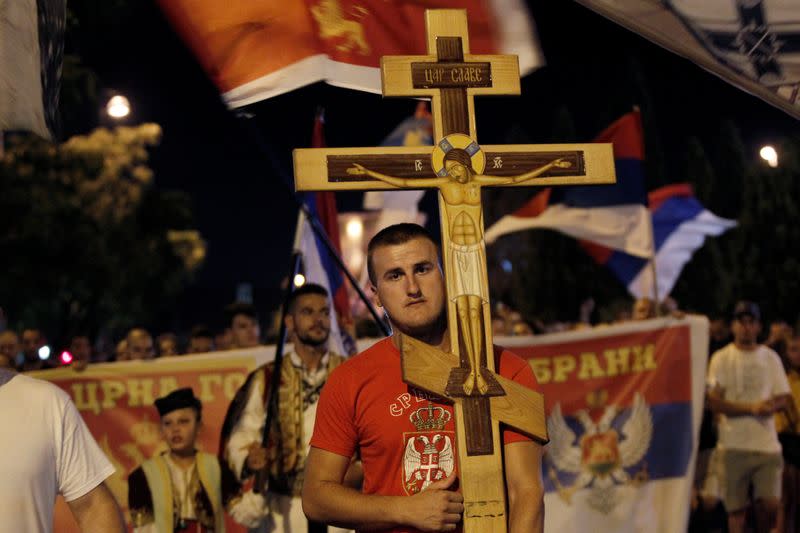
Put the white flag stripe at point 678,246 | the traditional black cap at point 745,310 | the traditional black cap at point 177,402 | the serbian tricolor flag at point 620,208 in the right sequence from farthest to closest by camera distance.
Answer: the white flag stripe at point 678,246
the serbian tricolor flag at point 620,208
the traditional black cap at point 745,310
the traditional black cap at point 177,402

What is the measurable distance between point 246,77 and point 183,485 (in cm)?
419

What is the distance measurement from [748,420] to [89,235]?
16882mm

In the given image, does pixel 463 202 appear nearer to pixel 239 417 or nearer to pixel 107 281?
pixel 239 417

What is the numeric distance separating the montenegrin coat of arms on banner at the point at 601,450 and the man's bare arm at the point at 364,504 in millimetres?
5583

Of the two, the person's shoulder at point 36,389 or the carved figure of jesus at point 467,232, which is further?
the carved figure of jesus at point 467,232

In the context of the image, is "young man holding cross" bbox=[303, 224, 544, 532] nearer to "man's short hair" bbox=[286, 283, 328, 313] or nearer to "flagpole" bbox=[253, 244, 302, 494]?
"man's short hair" bbox=[286, 283, 328, 313]

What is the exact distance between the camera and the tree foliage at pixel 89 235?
21.8 metres

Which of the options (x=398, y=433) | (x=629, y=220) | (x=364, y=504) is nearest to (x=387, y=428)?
(x=398, y=433)

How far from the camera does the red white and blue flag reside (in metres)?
12.1

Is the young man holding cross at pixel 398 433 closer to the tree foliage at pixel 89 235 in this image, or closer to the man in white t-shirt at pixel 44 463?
the man in white t-shirt at pixel 44 463

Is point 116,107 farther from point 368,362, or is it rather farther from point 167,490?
point 368,362

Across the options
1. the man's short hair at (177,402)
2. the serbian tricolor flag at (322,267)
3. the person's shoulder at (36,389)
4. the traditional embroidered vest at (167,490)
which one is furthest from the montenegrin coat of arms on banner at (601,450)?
the person's shoulder at (36,389)

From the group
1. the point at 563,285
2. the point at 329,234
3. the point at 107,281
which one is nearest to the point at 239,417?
the point at 329,234

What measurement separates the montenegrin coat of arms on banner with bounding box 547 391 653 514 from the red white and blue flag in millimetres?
2535
